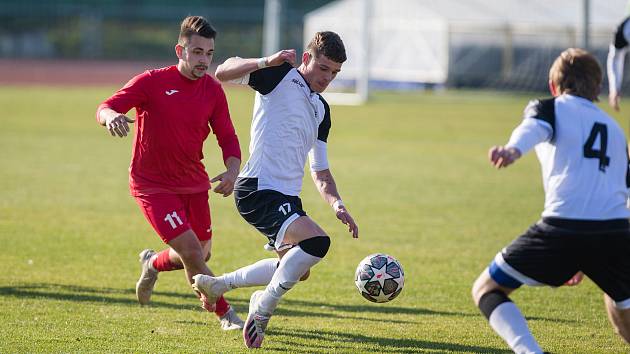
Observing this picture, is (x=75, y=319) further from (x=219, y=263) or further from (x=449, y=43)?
(x=449, y=43)

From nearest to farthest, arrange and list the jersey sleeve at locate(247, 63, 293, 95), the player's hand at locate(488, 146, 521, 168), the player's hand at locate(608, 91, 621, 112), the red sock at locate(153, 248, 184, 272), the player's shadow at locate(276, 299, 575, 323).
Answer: the player's hand at locate(488, 146, 521, 168) → the jersey sleeve at locate(247, 63, 293, 95) → the red sock at locate(153, 248, 184, 272) → the player's shadow at locate(276, 299, 575, 323) → the player's hand at locate(608, 91, 621, 112)

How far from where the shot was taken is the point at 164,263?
7148mm

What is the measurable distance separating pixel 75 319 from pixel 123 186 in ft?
27.8

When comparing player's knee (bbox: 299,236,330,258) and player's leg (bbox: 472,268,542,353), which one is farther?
player's knee (bbox: 299,236,330,258)

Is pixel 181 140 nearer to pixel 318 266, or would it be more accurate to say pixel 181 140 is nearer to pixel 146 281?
pixel 146 281

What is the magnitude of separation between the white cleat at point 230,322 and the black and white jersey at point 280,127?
1.10 meters

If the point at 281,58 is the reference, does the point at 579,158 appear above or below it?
below

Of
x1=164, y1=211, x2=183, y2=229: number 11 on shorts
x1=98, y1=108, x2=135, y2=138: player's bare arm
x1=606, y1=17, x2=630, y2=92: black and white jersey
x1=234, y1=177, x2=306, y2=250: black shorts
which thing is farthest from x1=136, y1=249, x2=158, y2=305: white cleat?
x1=606, y1=17, x2=630, y2=92: black and white jersey

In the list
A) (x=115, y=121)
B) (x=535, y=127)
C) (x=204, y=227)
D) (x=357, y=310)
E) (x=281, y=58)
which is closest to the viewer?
(x=535, y=127)

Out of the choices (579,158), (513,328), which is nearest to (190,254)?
(513,328)

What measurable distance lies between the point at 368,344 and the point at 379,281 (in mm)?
492

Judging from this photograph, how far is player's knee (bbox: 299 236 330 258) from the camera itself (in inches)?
233

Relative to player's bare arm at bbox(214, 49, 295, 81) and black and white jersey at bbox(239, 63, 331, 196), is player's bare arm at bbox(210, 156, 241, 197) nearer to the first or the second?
black and white jersey at bbox(239, 63, 331, 196)

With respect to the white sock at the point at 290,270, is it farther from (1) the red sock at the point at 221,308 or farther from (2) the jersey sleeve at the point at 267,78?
(2) the jersey sleeve at the point at 267,78
